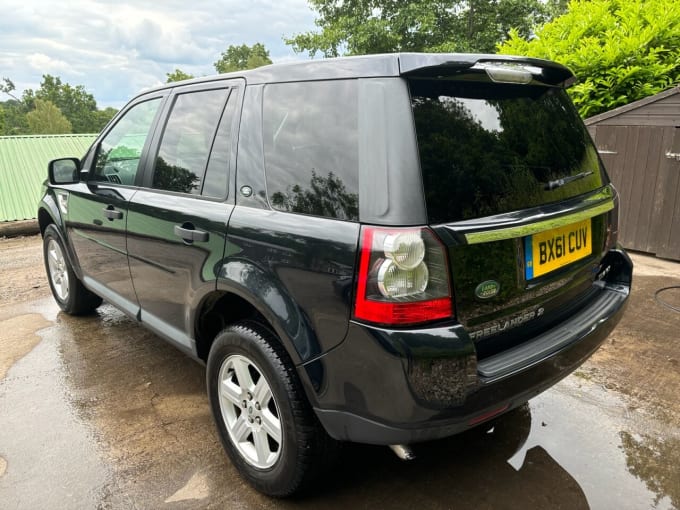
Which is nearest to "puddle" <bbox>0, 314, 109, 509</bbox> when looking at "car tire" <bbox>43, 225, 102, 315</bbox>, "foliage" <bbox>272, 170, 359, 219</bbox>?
"car tire" <bbox>43, 225, 102, 315</bbox>

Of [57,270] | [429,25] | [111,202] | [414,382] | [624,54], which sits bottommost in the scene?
[57,270]

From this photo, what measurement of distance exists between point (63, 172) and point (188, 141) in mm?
1651

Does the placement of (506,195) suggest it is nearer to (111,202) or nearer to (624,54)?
(111,202)

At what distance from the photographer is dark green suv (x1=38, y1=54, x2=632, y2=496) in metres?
1.63

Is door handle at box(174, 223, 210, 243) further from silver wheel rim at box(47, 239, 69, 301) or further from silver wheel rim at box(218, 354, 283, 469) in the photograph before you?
silver wheel rim at box(47, 239, 69, 301)

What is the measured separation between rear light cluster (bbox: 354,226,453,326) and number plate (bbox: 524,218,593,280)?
450 millimetres

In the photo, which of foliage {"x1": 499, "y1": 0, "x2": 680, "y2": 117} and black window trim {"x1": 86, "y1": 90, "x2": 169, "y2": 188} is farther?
foliage {"x1": 499, "y1": 0, "x2": 680, "y2": 117}

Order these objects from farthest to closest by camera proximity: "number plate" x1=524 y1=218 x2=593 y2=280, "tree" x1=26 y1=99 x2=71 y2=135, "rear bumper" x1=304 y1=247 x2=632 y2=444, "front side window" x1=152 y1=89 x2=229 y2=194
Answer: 1. "tree" x1=26 y1=99 x2=71 y2=135
2. "front side window" x1=152 y1=89 x2=229 y2=194
3. "number plate" x1=524 y1=218 x2=593 y2=280
4. "rear bumper" x1=304 y1=247 x2=632 y2=444

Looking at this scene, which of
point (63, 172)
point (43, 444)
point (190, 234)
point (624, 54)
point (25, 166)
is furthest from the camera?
point (25, 166)

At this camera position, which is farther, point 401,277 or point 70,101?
point 70,101

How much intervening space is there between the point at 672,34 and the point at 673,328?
14.1 feet

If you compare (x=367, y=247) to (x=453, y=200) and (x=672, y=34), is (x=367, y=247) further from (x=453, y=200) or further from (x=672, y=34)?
(x=672, y=34)

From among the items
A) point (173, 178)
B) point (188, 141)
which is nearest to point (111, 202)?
point (173, 178)

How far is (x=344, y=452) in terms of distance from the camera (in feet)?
8.09
